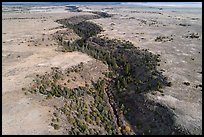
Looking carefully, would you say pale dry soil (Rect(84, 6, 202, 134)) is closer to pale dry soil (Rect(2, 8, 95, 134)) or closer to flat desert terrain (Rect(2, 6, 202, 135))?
flat desert terrain (Rect(2, 6, 202, 135))

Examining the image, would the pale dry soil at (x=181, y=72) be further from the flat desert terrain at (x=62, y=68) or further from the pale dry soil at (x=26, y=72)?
the pale dry soil at (x=26, y=72)

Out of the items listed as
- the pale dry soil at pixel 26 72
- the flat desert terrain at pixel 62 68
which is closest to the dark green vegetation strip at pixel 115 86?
the flat desert terrain at pixel 62 68

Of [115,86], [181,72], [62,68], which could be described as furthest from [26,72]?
[181,72]

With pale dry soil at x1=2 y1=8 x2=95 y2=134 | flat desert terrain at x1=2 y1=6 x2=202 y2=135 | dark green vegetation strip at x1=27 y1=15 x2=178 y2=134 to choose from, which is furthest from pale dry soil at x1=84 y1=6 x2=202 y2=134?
pale dry soil at x1=2 y1=8 x2=95 y2=134

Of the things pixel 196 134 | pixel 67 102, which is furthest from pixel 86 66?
pixel 196 134

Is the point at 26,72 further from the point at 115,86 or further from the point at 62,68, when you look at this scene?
the point at 115,86

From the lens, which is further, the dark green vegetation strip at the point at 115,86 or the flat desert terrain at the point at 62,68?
the dark green vegetation strip at the point at 115,86

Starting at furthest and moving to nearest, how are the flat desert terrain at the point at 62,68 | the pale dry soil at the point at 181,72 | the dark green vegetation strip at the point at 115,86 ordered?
the pale dry soil at the point at 181,72, the dark green vegetation strip at the point at 115,86, the flat desert terrain at the point at 62,68

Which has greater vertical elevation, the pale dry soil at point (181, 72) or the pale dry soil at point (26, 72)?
the pale dry soil at point (26, 72)

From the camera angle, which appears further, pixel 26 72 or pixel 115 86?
pixel 115 86

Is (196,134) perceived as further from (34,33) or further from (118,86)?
(34,33)
